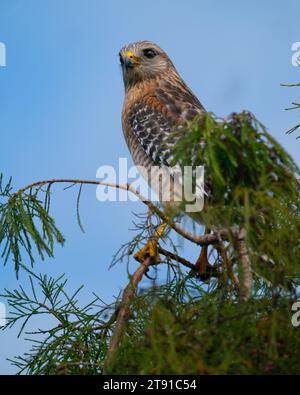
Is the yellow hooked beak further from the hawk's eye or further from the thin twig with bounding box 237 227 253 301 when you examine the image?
the thin twig with bounding box 237 227 253 301

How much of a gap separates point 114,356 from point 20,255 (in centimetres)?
228

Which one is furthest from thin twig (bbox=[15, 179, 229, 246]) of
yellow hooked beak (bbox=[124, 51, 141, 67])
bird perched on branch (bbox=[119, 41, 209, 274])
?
yellow hooked beak (bbox=[124, 51, 141, 67])

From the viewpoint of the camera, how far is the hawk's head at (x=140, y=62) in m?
9.82

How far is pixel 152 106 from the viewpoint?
349 inches

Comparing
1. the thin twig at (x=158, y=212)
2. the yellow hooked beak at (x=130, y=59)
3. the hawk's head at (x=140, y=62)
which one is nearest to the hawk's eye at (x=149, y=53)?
the hawk's head at (x=140, y=62)

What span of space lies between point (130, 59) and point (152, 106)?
1230 mm

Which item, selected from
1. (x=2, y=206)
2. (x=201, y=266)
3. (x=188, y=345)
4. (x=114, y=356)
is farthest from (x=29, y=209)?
(x=188, y=345)

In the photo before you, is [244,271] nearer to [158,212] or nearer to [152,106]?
[158,212]

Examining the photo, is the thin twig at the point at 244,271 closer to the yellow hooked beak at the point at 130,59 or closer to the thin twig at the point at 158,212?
the thin twig at the point at 158,212

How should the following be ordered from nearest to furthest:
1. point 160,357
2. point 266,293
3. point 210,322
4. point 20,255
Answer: point 160,357, point 210,322, point 266,293, point 20,255

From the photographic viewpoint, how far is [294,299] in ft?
12.9

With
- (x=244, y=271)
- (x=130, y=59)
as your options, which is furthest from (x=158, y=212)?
(x=130, y=59)

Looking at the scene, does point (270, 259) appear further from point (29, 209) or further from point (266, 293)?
point (29, 209)

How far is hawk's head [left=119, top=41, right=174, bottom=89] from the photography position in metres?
9.82
